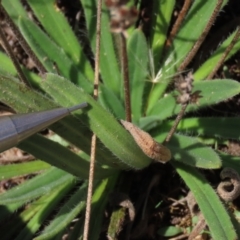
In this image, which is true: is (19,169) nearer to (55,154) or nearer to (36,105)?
(55,154)

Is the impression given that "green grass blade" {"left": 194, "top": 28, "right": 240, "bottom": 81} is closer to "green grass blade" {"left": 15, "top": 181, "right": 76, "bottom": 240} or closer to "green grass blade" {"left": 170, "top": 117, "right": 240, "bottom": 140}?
"green grass blade" {"left": 170, "top": 117, "right": 240, "bottom": 140}

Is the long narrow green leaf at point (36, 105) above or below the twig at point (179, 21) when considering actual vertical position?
below

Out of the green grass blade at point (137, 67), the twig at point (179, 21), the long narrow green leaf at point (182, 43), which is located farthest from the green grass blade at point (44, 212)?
the twig at point (179, 21)

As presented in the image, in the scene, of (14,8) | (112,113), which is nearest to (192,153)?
(112,113)

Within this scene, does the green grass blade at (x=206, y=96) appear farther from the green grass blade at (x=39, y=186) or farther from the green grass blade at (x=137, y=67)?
the green grass blade at (x=39, y=186)

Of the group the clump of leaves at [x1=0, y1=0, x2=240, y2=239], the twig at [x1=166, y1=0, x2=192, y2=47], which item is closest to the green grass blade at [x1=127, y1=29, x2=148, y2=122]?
the clump of leaves at [x1=0, y1=0, x2=240, y2=239]

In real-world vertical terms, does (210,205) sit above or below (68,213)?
below
